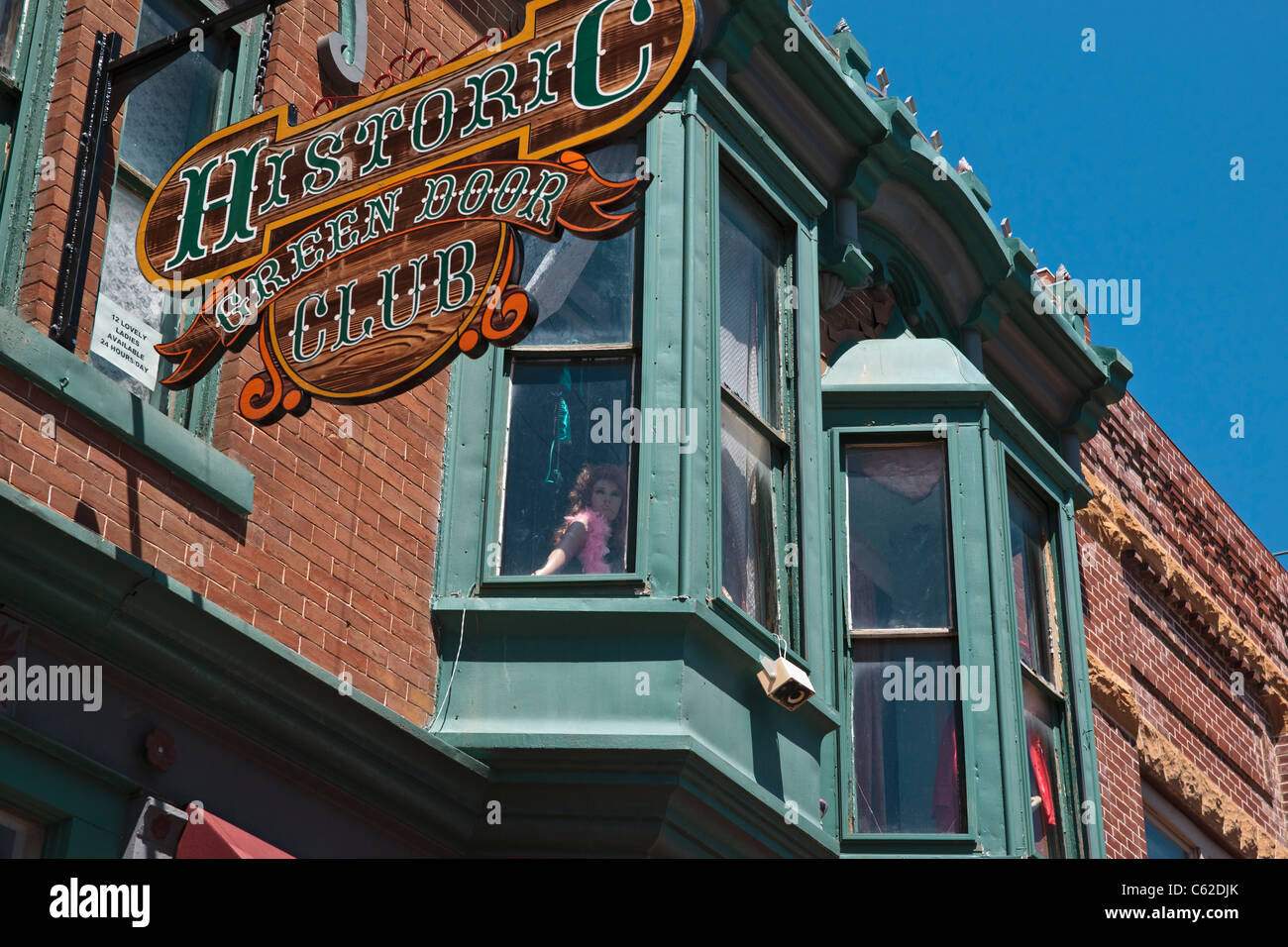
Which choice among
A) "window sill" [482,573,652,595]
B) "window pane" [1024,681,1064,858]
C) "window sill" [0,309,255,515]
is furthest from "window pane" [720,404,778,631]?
"window pane" [1024,681,1064,858]

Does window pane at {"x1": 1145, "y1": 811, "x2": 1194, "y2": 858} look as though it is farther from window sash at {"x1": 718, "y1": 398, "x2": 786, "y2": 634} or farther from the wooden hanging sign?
the wooden hanging sign

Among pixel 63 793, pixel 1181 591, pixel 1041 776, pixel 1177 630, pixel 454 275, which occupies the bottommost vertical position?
pixel 63 793

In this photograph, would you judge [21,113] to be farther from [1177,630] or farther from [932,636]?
[1177,630]

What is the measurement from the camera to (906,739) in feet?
33.9

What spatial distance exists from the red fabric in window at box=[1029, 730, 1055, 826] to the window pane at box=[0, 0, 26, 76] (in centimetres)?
708

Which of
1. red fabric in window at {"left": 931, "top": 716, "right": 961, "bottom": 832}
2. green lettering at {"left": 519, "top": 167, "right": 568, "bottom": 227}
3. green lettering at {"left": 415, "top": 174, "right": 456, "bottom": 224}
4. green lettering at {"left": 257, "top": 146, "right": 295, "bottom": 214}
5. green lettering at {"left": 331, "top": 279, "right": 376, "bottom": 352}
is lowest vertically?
red fabric in window at {"left": 931, "top": 716, "right": 961, "bottom": 832}

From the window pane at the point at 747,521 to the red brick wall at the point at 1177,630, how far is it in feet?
18.8

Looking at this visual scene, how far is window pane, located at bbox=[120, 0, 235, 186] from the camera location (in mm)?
7410

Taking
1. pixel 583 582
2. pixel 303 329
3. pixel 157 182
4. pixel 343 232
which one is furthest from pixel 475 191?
pixel 583 582

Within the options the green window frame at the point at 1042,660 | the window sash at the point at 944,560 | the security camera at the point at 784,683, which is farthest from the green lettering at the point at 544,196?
the green window frame at the point at 1042,660

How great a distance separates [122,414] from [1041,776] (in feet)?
21.6

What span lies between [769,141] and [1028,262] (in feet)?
11.2
